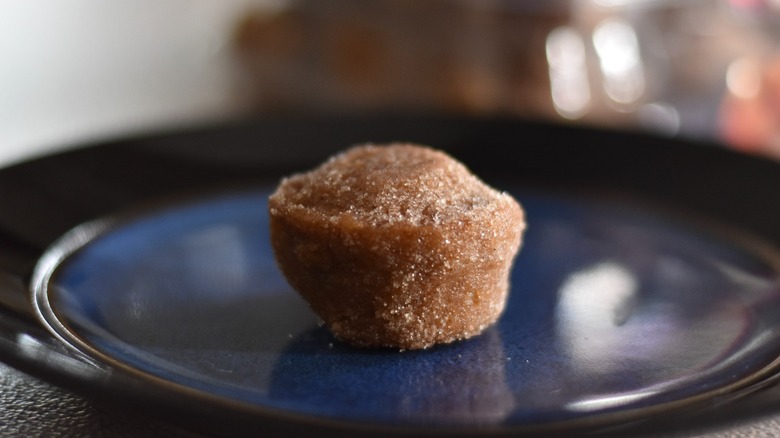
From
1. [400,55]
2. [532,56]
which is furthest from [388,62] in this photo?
[532,56]

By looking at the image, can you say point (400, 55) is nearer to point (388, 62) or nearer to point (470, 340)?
point (388, 62)

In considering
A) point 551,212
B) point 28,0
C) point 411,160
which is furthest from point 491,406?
point 28,0

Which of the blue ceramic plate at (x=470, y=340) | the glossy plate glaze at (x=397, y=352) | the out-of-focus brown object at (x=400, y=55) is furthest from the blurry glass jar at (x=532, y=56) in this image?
the blue ceramic plate at (x=470, y=340)

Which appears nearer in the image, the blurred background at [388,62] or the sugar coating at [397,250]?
the sugar coating at [397,250]

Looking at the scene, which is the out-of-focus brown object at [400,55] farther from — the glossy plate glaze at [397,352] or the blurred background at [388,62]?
the glossy plate glaze at [397,352]

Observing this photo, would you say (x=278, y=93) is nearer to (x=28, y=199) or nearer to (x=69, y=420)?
(x=28, y=199)

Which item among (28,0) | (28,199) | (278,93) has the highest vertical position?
(28,0)
